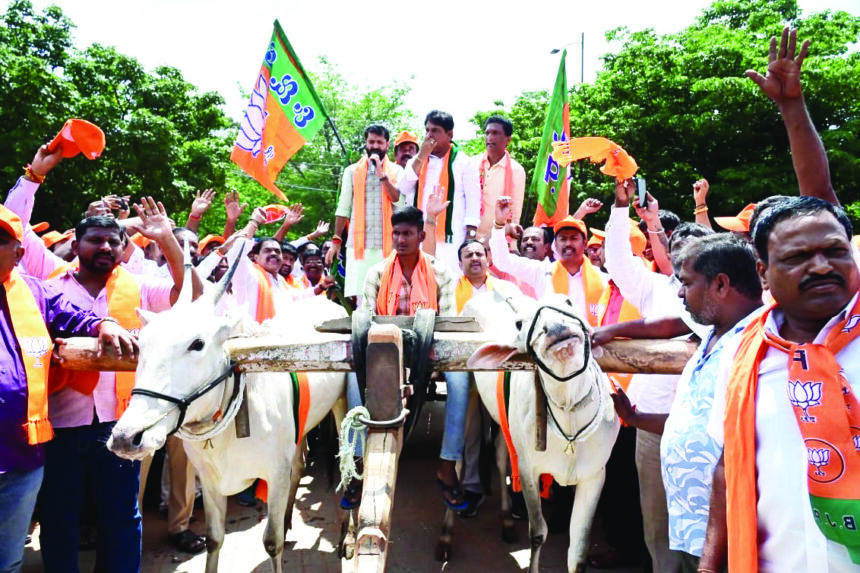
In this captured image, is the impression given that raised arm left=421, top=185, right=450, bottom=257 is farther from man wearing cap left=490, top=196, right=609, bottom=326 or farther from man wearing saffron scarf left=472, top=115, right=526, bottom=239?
man wearing saffron scarf left=472, top=115, right=526, bottom=239

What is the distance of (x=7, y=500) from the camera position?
8.64 feet

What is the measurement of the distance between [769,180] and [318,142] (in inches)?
633

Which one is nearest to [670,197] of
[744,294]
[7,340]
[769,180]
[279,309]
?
[769,180]

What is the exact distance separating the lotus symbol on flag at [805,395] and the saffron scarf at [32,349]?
297 centimetres

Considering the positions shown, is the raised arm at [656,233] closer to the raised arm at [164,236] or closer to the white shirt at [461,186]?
the white shirt at [461,186]

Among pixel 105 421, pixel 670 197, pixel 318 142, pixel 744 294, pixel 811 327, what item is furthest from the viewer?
pixel 318 142

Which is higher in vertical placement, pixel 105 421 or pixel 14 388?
pixel 14 388

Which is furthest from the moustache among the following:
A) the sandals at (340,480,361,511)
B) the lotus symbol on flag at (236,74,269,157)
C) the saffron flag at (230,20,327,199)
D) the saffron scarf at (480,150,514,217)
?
the lotus symbol on flag at (236,74,269,157)

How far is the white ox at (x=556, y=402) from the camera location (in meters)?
2.39

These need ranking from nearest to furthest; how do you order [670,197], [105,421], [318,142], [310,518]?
1. [105,421]
2. [310,518]
3. [670,197]
4. [318,142]

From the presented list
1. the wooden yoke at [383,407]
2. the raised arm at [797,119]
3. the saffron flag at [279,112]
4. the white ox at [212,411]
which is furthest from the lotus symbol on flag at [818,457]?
the saffron flag at [279,112]

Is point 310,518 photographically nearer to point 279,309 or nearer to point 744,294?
point 279,309

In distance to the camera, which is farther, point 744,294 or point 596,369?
point 596,369

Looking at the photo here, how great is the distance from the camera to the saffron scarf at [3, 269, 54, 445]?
2662mm
